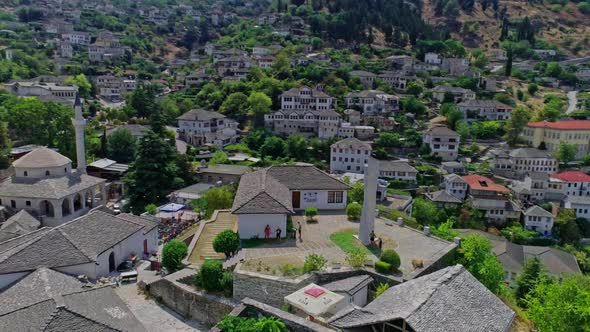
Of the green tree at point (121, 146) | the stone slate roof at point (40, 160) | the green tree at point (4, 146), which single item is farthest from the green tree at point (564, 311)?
the green tree at point (121, 146)

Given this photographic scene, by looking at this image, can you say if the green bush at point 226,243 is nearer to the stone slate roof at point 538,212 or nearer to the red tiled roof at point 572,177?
the stone slate roof at point 538,212

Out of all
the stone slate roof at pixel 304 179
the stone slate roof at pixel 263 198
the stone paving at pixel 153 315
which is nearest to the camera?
the stone paving at pixel 153 315

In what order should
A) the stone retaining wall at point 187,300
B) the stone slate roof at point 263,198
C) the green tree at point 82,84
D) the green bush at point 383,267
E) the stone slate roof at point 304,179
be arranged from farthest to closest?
the green tree at point 82,84 → the stone slate roof at point 304,179 → the stone slate roof at point 263,198 → the green bush at point 383,267 → the stone retaining wall at point 187,300

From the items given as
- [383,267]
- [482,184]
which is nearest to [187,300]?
[383,267]

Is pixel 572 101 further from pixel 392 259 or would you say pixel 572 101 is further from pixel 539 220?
pixel 392 259

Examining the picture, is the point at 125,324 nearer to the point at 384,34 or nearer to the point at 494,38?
the point at 384,34

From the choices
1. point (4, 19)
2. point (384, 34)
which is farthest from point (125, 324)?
point (4, 19)

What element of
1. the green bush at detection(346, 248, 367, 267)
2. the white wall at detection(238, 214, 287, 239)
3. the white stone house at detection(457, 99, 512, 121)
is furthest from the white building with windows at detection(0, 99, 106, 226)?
the white stone house at detection(457, 99, 512, 121)
